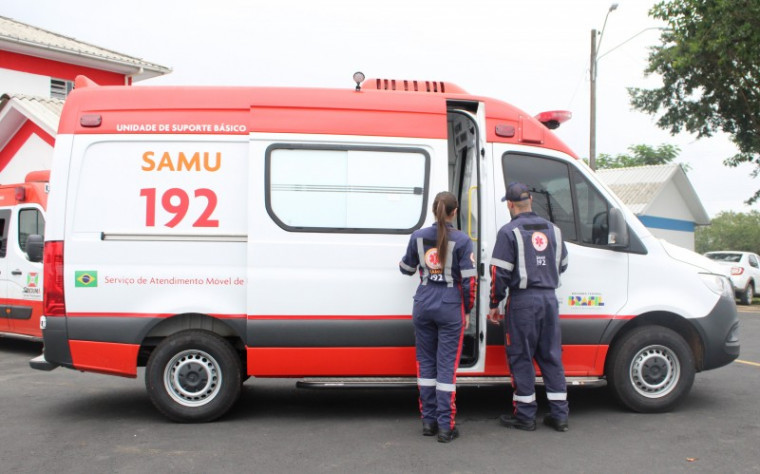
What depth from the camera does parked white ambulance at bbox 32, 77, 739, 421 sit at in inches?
219

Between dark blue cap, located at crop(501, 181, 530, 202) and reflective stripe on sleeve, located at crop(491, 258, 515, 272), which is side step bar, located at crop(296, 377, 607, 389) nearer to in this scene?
reflective stripe on sleeve, located at crop(491, 258, 515, 272)

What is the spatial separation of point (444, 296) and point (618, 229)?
1.68 metres

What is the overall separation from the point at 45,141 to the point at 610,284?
50.5 ft

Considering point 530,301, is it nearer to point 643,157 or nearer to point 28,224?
point 28,224

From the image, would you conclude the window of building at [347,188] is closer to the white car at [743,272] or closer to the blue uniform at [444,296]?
the blue uniform at [444,296]

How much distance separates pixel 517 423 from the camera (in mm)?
5488

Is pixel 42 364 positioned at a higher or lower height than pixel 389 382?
higher

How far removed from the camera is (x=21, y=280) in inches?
382

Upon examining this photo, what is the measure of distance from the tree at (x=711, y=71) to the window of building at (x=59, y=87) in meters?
18.7

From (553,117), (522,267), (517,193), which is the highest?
(553,117)

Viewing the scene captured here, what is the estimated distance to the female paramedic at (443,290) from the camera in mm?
5156

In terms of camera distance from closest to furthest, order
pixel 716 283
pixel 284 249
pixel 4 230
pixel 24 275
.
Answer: pixel 284 249 < pixel 716 283 < pixel 24 275 < pixel 4 230

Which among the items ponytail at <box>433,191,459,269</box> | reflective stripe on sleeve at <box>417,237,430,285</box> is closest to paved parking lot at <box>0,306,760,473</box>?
reflective stripe on sleeve at <box>417,237,430,285</box>

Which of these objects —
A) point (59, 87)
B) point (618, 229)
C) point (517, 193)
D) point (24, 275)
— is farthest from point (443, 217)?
point (59, 87)
